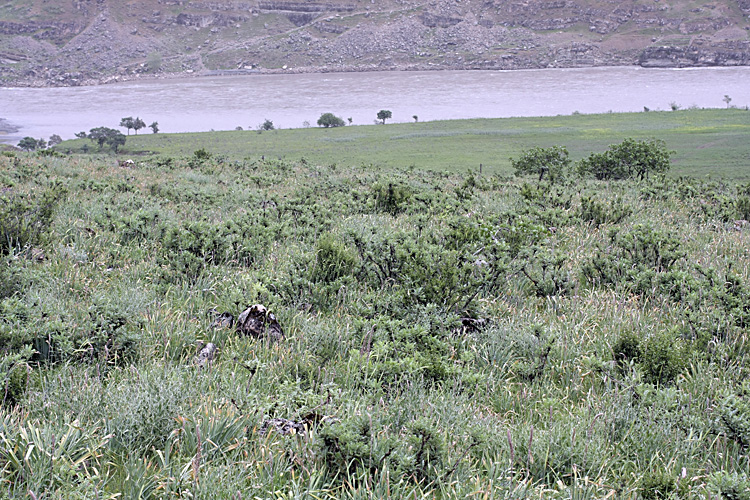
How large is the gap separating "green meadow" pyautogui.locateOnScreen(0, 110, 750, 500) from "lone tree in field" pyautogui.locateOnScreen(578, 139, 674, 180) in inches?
677

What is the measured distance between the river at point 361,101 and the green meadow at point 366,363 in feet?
325

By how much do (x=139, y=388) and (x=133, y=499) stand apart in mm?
798

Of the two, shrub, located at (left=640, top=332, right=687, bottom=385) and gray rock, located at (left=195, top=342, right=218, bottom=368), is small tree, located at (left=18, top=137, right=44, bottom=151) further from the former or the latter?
shrub, located at (left=640, top=332, right=687, bottom=385)

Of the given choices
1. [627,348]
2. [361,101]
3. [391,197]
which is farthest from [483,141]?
[361,101]

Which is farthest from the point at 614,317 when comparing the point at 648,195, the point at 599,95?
the point at 599,95

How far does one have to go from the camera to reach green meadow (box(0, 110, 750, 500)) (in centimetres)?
266

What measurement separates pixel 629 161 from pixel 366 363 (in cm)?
2297

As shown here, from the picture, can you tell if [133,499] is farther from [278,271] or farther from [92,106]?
[92,106]

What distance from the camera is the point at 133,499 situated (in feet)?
8.11

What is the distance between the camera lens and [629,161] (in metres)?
23.5

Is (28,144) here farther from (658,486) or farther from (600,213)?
(658,486)

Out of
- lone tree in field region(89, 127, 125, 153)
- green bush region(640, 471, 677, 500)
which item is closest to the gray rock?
green bush region(640, 471, 677, 500)

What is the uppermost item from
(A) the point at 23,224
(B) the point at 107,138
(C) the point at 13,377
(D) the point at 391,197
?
(B) the point at 107,138

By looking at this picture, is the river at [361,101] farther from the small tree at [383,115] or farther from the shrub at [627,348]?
the shrub at [627,348]
